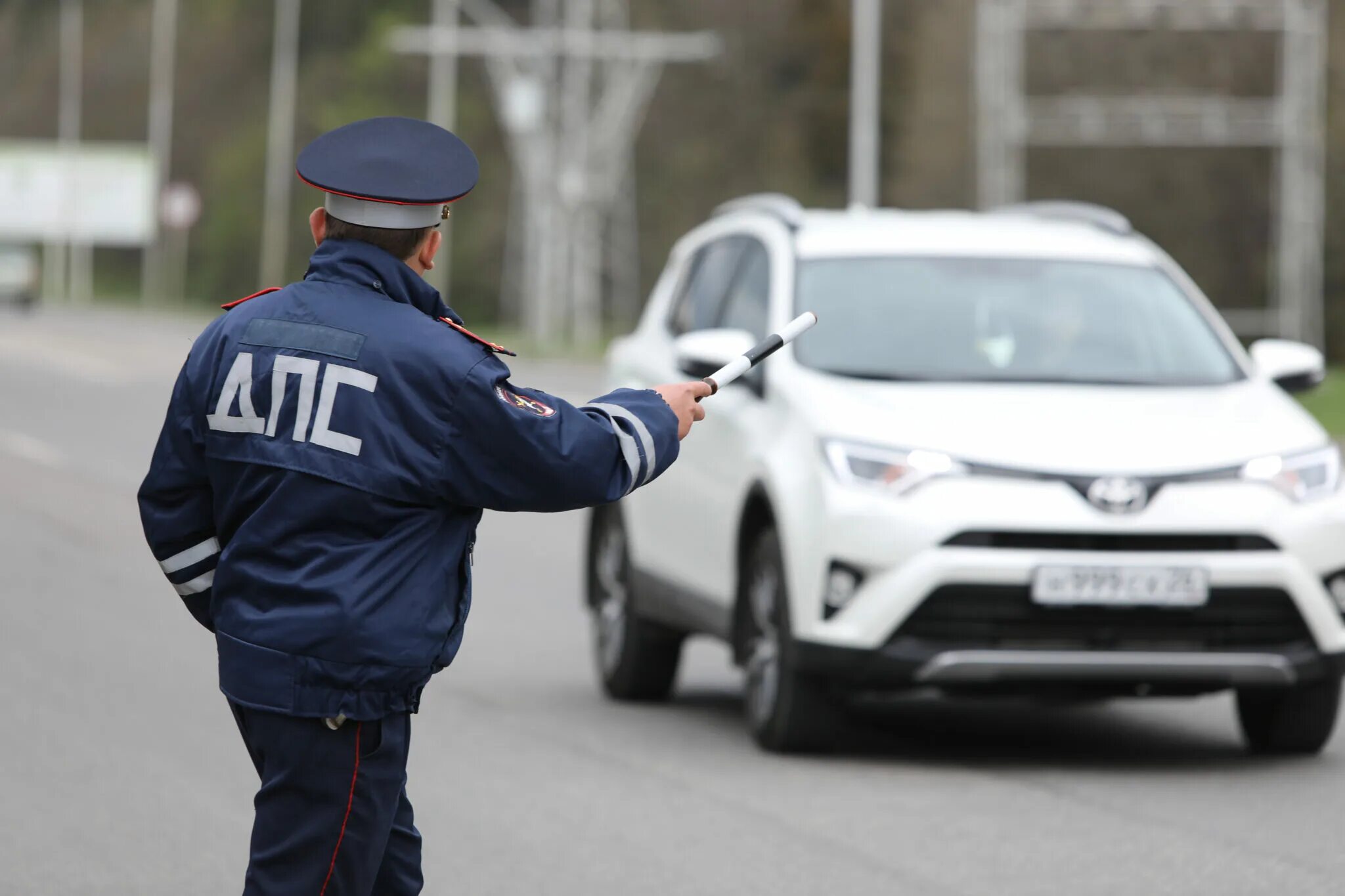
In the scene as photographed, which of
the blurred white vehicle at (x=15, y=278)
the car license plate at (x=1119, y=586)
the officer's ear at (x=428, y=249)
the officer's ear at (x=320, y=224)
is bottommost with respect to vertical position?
the car license plate at (x=1119, y=586)

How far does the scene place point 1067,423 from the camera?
8.57 meters

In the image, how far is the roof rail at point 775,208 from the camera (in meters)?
10.0

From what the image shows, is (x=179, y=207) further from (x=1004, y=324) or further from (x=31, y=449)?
(x=1004, y=324)

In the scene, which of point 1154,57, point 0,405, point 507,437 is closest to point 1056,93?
point 1154,57

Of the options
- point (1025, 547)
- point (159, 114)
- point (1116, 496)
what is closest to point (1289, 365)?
point (1116, 496)

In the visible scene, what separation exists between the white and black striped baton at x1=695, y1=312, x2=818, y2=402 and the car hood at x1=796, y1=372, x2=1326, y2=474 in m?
3.37

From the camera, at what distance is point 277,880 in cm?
423

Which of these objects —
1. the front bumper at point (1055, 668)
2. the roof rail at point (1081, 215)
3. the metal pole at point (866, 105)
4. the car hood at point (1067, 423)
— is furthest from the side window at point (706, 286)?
the metal pole at point (866, 105)

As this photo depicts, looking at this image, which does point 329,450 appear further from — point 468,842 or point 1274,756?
point 1274,756

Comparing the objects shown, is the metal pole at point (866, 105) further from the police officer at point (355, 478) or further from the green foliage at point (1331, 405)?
the police officer at point (355, 478)

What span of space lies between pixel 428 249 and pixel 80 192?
91.3 m

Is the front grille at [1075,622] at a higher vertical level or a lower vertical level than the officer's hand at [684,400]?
lower

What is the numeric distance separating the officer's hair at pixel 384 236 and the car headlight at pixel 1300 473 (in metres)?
4.62

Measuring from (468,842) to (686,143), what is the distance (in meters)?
68.4
